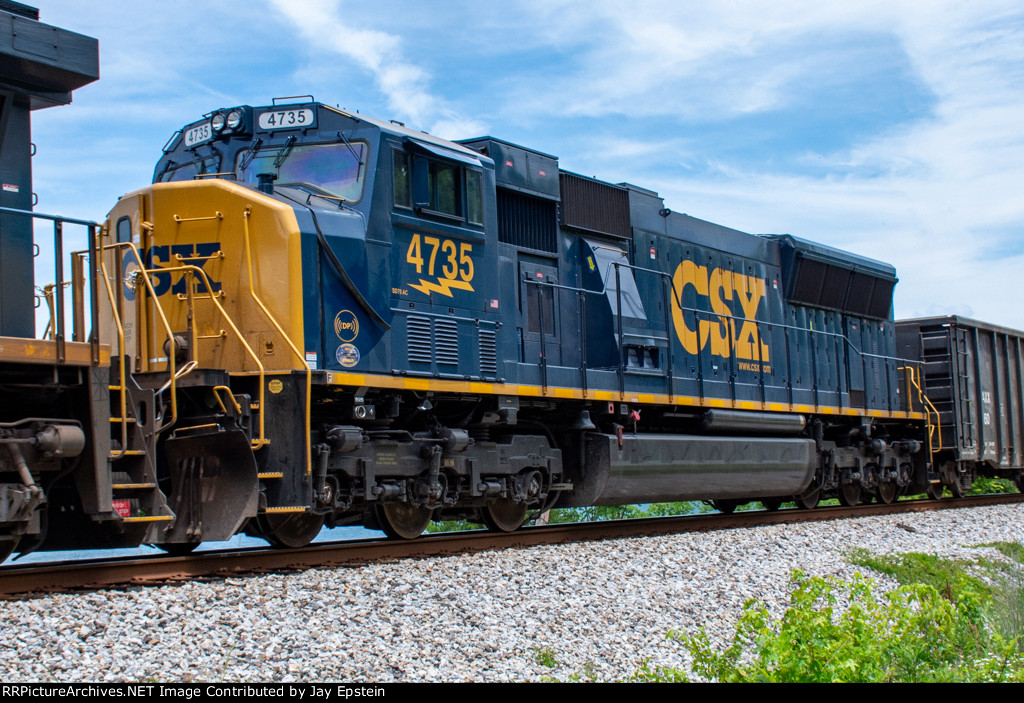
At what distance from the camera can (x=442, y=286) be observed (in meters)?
8.94

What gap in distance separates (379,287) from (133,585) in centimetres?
302

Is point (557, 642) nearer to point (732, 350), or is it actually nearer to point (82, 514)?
point (82, 514)

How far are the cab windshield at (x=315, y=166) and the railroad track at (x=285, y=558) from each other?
2.82m

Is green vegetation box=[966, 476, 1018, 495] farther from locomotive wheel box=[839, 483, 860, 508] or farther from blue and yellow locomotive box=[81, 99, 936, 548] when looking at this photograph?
blue and yellow locomotive box=[81, 99, 936, 548]

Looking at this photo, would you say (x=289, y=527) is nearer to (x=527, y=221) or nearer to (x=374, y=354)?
(x=374, y=354)

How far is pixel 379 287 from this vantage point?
27.2ft

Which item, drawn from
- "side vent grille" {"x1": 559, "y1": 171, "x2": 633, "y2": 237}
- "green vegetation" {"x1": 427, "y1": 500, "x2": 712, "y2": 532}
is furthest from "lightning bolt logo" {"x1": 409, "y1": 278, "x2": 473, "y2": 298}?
"green vegetation" {"x1": 427, "y1": 500, "x2": 712, "y2": 532}

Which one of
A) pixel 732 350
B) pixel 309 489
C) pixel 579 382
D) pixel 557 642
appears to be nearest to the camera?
pixel 557 642

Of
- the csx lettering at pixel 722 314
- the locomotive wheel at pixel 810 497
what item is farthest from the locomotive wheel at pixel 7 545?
the locomotive wheel at pixel 810 497

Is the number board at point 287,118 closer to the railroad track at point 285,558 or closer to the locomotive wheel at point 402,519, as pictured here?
the locomotive wheel at point 402,519

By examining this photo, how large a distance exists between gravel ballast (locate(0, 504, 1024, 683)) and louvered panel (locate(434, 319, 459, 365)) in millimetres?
1753

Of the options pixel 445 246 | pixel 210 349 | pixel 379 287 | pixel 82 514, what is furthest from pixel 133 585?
pixel 445 246

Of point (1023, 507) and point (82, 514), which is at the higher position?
point (82, 514)

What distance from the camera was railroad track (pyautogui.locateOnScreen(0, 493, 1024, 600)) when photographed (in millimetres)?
6355
